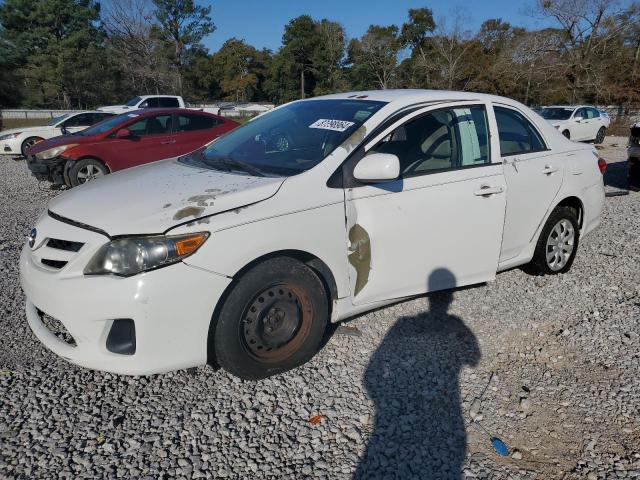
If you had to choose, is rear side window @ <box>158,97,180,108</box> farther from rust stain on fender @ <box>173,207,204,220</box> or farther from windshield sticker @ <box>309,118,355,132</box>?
rust stain on fender @ <box>173,207,204,220</box>

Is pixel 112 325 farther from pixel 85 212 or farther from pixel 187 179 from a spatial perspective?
pixel 187 179

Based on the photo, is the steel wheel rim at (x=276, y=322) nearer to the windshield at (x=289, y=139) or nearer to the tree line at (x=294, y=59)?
the windshield at (x=289, y=139)

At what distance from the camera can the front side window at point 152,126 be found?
8977mm

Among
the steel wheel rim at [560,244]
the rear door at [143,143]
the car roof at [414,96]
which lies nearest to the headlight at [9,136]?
the rear door at [143,143]

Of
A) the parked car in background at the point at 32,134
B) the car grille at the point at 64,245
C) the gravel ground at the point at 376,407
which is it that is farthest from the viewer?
the parked car in background at the point at 32,134

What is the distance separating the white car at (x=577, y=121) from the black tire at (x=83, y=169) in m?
15.0

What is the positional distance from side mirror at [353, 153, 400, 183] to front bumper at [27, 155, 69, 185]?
291 inches

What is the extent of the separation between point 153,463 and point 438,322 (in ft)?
7.39

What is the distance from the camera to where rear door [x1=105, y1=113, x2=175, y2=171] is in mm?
8664

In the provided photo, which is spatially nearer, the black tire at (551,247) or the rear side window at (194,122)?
the black tire at (551,247)

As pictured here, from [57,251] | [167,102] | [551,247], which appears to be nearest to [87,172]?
[57,251]

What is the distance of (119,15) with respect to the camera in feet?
143

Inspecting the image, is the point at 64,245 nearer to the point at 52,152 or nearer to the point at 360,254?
the point at 360,254

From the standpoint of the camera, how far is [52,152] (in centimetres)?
844
